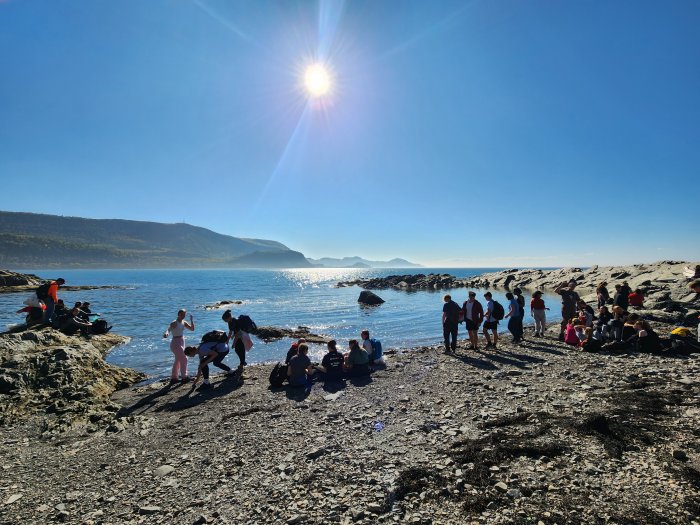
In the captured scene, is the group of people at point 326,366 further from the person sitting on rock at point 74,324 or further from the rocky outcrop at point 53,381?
the person sitting on rock at point 74,324

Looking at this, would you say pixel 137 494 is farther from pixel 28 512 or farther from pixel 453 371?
pixel 453 371

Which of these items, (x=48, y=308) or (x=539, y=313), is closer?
(x=48, y=308)

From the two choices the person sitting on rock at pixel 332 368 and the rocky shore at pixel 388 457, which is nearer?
the rocky shore at pixel 388 457

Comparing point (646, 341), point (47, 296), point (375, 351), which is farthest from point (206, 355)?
point (646, 341)

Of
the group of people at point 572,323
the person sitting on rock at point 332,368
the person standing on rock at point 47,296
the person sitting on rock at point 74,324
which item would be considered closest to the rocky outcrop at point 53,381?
the person standing on rock at point 47,296

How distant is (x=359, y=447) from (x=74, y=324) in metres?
20.9

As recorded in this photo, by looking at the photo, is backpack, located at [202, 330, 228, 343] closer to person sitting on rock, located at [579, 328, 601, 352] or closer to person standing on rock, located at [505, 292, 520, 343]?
person standing on rock, located at [505, 292, 520, 343]

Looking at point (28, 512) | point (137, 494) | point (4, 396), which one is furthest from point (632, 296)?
point (4, 396)

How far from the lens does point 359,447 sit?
25.0 ft

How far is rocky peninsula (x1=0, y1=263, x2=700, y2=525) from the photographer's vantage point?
5438mm

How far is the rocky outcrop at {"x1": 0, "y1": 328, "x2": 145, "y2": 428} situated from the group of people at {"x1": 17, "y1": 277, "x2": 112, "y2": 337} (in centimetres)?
446

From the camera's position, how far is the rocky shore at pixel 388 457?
537cm

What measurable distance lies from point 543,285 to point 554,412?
63.9 metres

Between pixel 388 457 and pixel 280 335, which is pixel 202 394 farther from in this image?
pixel 280 335
